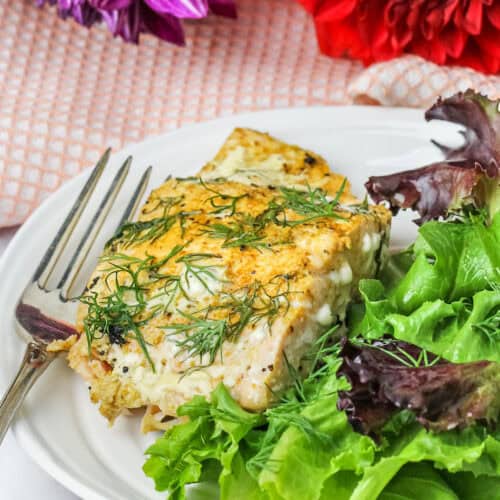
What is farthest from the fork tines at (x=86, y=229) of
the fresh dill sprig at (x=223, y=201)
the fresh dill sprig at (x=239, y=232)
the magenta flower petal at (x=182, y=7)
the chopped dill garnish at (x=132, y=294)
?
the magenta flower petal at (x=182, y=7)

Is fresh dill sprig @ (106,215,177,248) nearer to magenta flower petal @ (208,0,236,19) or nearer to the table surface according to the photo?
the table surface

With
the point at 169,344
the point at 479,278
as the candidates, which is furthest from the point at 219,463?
the point at 479,278

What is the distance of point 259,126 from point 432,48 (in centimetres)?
95

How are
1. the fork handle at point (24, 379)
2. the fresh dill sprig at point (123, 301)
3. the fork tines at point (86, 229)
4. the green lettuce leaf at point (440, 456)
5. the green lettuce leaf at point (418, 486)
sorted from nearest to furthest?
the green lettuce leaf at point (440, 456), the green lettuce leaf at point (418, 486), the fork handle at point (24, 379), the fresh dill sprig at point (123, 301), the fork tines at point (86, 229)

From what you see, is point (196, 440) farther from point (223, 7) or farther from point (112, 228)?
point (223, 7)

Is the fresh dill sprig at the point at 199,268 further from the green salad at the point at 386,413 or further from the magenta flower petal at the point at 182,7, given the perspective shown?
the magenta flower petal at the point at 182,7

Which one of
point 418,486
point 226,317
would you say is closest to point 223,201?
point 226,317

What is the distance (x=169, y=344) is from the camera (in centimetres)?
278

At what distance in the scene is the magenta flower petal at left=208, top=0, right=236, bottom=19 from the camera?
4.67 meters

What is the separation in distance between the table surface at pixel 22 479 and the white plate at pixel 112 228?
0.20 metres

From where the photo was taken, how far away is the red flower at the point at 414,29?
13.9ft

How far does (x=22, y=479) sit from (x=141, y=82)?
2.20 metres

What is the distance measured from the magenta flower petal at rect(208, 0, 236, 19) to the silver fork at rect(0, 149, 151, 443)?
128cm

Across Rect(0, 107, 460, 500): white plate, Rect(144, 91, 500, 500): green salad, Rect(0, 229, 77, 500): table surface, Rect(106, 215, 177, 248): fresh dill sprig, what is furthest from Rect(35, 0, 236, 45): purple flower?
Rect(0, 229, 77, 500): table surface
